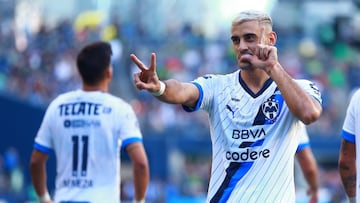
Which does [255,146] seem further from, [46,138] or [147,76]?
[46,138]

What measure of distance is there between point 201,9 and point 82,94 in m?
24.0

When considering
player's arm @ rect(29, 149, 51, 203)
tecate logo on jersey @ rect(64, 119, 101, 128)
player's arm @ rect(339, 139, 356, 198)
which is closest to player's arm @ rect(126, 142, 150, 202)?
tecate logo on jersey @ rect(64, 119, 101, 128)

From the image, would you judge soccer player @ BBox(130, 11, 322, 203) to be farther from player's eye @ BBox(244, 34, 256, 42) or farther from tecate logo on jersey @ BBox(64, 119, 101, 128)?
tecate logo on jersey @ BBox(64, 119, 101, 128)

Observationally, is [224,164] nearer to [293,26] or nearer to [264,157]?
[264,157]

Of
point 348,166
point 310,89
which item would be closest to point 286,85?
point 310,89

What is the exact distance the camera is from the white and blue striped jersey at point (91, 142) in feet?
28.9

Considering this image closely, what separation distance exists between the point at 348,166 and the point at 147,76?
227cm

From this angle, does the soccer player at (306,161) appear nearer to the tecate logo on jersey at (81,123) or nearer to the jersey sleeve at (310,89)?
the tecate logo on jersey at (81,123)

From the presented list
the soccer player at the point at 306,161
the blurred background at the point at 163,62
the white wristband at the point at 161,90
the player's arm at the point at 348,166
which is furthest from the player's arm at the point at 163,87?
the blurred background at the point at 163,62

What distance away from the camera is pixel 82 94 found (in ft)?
29.3

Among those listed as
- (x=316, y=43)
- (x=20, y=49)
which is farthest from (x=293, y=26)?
(x=20, y=49)

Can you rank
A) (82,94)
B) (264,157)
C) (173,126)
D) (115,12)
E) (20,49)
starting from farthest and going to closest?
(115,12) < (20,49) < (173,126) < (82,94) < (264,157)

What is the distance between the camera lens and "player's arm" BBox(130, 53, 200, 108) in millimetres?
6270

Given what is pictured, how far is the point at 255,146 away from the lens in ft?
22.9
